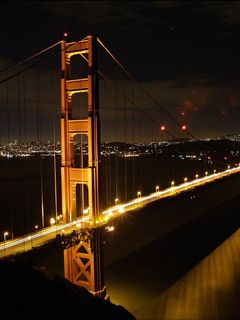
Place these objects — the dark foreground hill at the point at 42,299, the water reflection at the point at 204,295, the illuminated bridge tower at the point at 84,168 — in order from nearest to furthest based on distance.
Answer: the dark foreground hill at the point at 42,299 < the illuminated bridge tower at the point at 84,168 < the water reflection at the point at 204,295

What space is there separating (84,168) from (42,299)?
497 centimetres

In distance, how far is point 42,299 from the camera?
6.32 metres

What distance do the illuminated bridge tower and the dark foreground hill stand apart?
10.0ft

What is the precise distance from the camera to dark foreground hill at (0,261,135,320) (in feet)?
19.3

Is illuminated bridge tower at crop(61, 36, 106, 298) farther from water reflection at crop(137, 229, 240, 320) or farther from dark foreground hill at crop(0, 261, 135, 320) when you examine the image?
dark foreground hill at crop(0, 261, 135, 320)

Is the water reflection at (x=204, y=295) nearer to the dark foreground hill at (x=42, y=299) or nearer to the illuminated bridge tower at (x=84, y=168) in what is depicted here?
the illuminated bridge tower at (x=84, y=168)

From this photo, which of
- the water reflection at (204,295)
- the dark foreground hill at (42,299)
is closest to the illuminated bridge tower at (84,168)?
the water reflection at (204,295)

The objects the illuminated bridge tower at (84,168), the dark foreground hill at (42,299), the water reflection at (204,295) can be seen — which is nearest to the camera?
the dark foreground hill at (42,299)

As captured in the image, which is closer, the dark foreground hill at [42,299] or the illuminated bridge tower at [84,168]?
the dark foreground hill at [42,299]

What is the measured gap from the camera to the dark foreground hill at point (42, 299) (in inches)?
232

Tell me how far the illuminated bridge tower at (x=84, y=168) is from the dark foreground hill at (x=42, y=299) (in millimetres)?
3056

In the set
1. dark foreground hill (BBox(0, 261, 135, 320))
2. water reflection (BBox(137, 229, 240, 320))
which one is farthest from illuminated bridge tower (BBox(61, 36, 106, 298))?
dark foreground hill (BBox(0, 261, 135, 320))

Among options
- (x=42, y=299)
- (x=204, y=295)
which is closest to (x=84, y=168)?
(x=42, y=299)

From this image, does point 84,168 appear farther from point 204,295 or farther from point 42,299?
point 204,295
